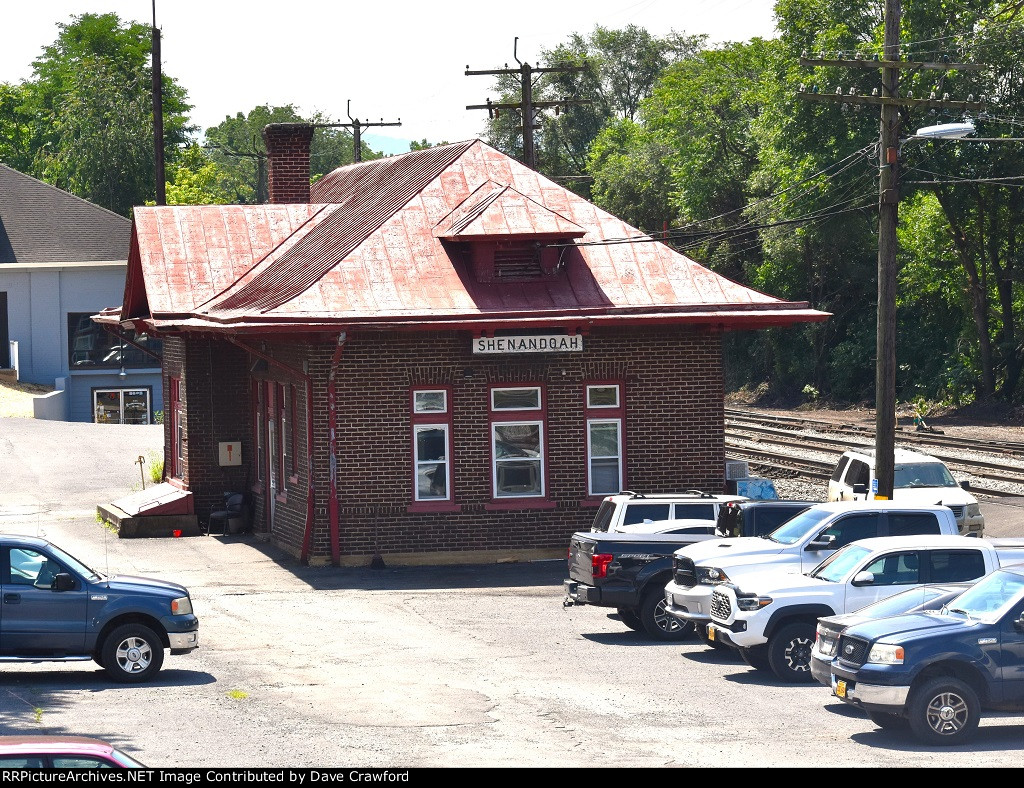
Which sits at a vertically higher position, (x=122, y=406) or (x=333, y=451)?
(x=122, y=406)

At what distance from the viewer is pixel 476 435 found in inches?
1008

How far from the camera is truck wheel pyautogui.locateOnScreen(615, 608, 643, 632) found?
19047mm

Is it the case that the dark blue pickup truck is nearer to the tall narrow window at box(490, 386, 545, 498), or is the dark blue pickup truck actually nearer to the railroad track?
the tall narrow window at box(490, 386, 545, 498)

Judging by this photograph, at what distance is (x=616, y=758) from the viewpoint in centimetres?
1190

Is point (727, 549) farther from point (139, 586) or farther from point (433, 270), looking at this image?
point (433, 270)

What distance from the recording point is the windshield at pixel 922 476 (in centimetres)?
2628

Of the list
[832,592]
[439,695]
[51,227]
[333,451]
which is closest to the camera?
[439,695]

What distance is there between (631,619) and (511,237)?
Result: 9.01 meters

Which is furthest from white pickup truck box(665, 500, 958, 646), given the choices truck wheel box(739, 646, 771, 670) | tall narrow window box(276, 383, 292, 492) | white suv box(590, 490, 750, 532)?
tall narrow window box(276, 383, 292, 492)

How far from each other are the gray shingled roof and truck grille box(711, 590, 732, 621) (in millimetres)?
43036

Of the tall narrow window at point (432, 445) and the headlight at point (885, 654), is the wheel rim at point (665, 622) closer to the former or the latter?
the headlight at point (885, 654)

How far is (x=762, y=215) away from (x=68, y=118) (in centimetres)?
3665

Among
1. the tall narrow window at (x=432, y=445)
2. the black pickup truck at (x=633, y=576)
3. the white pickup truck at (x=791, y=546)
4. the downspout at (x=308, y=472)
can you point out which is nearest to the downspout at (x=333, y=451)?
the downspout at (x=308, y=472)

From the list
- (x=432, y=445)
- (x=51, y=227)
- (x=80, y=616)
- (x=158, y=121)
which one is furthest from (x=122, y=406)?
(x=80, y=616)
